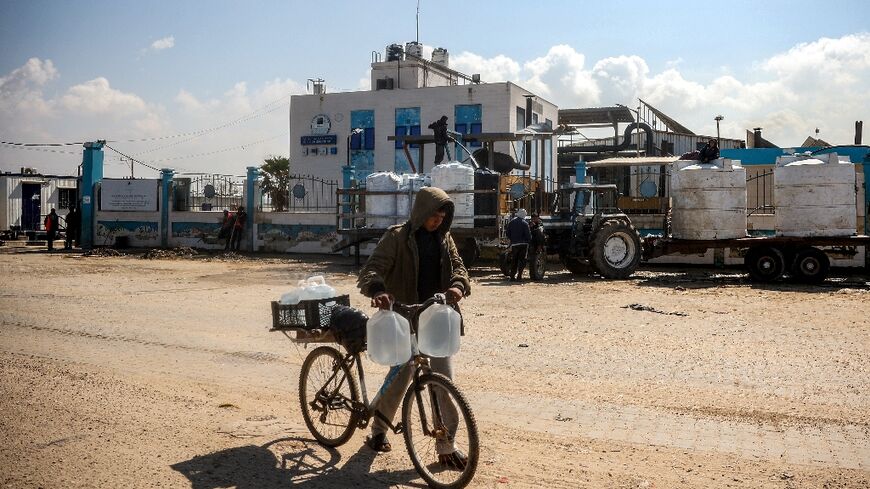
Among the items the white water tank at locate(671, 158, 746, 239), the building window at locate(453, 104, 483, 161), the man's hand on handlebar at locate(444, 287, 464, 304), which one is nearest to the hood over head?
the man's hand on handlebar at locate(444, 287, 464, 304)

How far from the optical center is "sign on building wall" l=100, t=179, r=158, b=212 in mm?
32562

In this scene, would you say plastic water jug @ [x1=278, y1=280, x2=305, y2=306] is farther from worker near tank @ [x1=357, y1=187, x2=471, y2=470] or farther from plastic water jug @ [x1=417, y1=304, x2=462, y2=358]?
plastic water jug @ [x1=417, y1=304, x2=462, y2=358]

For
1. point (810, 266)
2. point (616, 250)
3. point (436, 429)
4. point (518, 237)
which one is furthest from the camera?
point (616, 250)

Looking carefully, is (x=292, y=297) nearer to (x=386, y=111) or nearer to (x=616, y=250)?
(x=616, y=250)

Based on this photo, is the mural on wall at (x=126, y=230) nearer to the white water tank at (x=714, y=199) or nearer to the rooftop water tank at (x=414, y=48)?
the rooftop water tank at (x=414, y=48)

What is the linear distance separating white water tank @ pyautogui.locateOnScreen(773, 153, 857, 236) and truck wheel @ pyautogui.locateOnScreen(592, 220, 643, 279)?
3174 millimetres

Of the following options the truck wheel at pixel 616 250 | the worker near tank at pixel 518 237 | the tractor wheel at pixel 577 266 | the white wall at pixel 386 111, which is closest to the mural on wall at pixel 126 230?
the white wall at pixel 386 111

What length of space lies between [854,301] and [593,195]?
6897mm

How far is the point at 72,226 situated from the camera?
3269 centimetres

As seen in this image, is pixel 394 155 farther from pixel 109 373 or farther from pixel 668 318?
pixel 109 373

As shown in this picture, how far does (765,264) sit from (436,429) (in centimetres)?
1476

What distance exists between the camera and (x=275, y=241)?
29750 mm

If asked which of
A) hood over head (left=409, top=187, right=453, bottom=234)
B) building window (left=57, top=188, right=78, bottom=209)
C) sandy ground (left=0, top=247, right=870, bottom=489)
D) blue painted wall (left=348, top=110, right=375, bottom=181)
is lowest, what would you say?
sandy ground (left=0, top=247, right=870, bottom=489)

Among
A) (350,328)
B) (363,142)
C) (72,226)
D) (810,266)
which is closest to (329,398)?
(350,328)
